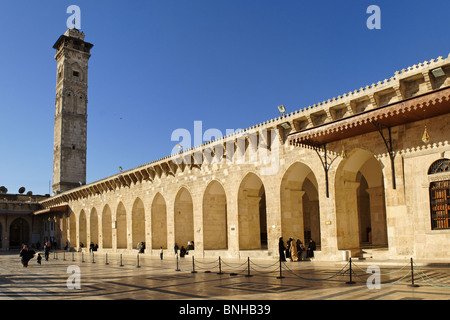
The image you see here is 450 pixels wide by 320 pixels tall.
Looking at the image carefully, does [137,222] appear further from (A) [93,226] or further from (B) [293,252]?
(B) [293,252]

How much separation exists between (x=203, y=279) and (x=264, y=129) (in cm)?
912

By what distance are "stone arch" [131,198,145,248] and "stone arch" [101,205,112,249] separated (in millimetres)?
5357

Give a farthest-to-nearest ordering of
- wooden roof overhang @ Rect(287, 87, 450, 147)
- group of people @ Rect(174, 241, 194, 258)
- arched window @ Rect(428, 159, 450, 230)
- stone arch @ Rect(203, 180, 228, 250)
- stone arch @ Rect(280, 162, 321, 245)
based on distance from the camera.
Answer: group of people @ Rect(174, 241, 194, 258) → stone arch @ Rect(203, 180, 228, 250) → stone arch @ Rect(280, 162, 321, 245) → arched window @ Rect(428, 159, 450, 230) → wooden roof overhang @ Rect(287, 87, 450, 147)

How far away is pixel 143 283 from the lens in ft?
38.1

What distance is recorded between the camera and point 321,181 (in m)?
17.0

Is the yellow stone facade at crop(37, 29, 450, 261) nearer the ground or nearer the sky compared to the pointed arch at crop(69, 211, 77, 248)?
nearer the sky

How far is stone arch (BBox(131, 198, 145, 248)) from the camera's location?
31.2 m

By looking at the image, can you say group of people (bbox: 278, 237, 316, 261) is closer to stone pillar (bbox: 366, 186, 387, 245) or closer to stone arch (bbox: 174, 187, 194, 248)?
stone pillar (bbox: 366, 186, 387, 245)

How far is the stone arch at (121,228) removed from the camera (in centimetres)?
3344

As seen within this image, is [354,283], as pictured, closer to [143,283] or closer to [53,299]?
[143,283]

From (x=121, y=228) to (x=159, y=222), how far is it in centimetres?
620

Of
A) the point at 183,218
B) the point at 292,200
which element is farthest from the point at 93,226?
the point at 292,200

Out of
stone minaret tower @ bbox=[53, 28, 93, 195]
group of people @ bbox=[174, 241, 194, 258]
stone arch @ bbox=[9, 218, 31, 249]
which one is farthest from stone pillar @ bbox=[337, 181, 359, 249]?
stone arch @ bbox=[9, 218, 31, 249]

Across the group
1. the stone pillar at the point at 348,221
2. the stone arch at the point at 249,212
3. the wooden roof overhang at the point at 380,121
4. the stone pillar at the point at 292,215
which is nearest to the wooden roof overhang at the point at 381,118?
the wooden roof overhang at the point at 380,121
